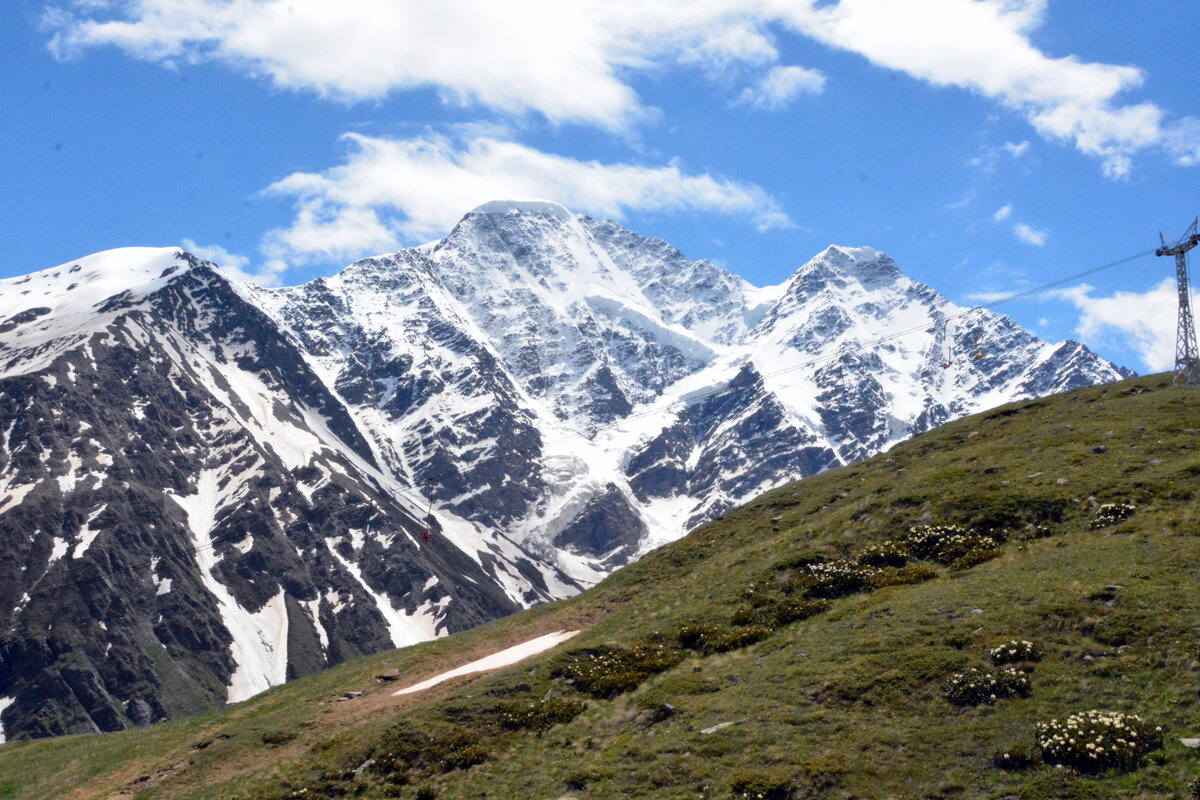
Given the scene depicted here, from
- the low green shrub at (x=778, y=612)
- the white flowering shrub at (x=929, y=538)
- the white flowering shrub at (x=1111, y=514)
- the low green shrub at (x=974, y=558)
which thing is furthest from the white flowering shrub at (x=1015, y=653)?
the white flowering shrub at (x=1111, y=514)

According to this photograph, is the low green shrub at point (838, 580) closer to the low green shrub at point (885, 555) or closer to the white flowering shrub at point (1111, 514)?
the low green shrub at point (885, 555)

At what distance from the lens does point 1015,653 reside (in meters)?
28.3

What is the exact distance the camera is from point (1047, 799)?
2183 cm

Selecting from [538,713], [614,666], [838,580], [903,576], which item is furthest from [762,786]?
[903,576]

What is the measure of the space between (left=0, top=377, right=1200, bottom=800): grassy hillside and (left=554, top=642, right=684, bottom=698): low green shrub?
0.11 meters

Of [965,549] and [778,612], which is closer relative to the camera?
[778,612]

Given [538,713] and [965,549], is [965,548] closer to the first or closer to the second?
[965,549]

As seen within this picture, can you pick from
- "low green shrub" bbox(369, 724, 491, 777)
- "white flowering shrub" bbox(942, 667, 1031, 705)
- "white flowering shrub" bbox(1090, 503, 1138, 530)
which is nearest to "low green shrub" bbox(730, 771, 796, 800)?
"white flowering shrub" bbox(942, 667, 1031, 705)

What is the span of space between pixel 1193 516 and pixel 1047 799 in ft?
60.5

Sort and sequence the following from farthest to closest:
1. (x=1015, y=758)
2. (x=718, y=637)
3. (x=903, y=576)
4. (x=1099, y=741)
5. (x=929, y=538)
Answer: (x=929, y=538), (x=903, y=576), (x=718, y=637), (x=1015, y=758), (x=1099, y=741)

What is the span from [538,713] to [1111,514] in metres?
23.6

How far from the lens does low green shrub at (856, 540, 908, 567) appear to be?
4047cm

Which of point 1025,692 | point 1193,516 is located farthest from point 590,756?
point 1193,516

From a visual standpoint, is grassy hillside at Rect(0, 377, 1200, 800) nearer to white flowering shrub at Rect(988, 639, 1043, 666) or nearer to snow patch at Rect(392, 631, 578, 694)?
white flowering shrub at Rect(988, 639, 1043, 666)
